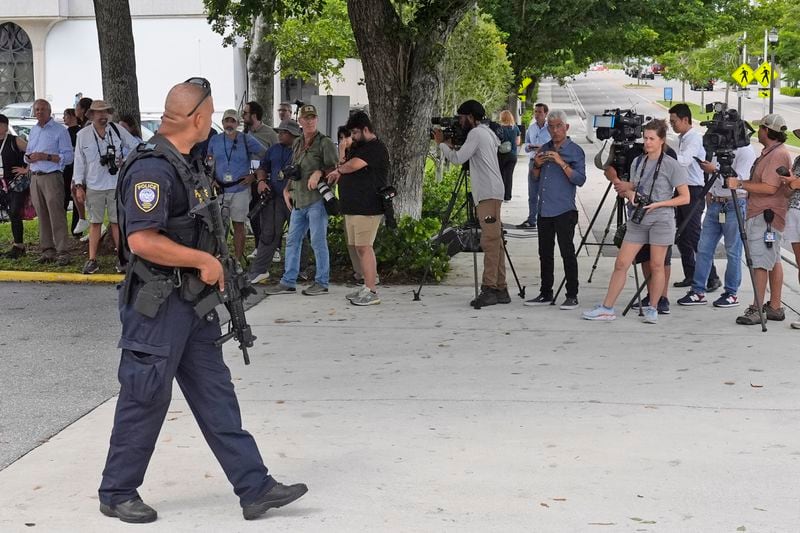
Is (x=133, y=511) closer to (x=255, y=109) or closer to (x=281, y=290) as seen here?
(x=281, y=290)

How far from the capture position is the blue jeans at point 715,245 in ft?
32.1

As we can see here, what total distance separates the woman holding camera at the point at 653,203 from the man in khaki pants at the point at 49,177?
240 inches

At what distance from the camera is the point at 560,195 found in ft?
A: 32.1

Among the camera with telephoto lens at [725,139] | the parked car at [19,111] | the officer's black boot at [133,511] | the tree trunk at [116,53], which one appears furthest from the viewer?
the parked car at [19,111]

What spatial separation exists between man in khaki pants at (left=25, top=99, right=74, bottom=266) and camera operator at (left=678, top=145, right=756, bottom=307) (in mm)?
6515

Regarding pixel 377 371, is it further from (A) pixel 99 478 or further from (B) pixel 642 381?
(A) pixel 99 478

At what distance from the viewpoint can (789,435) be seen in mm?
6133

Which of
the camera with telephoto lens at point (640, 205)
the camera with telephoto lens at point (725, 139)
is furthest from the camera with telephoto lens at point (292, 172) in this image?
the camera with telephoto lens at point (725, 139)

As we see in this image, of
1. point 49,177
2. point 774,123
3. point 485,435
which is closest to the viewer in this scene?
point 485,435

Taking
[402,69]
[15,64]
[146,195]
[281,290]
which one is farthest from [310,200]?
[15,64]

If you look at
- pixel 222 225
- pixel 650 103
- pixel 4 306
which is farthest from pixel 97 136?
pixel 650 103

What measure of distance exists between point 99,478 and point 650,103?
71.6 m

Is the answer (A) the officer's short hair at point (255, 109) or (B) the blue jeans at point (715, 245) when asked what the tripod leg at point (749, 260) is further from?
(A) the officer's short hair at point (255, 109)

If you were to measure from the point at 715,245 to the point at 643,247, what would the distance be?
0.96 metres
